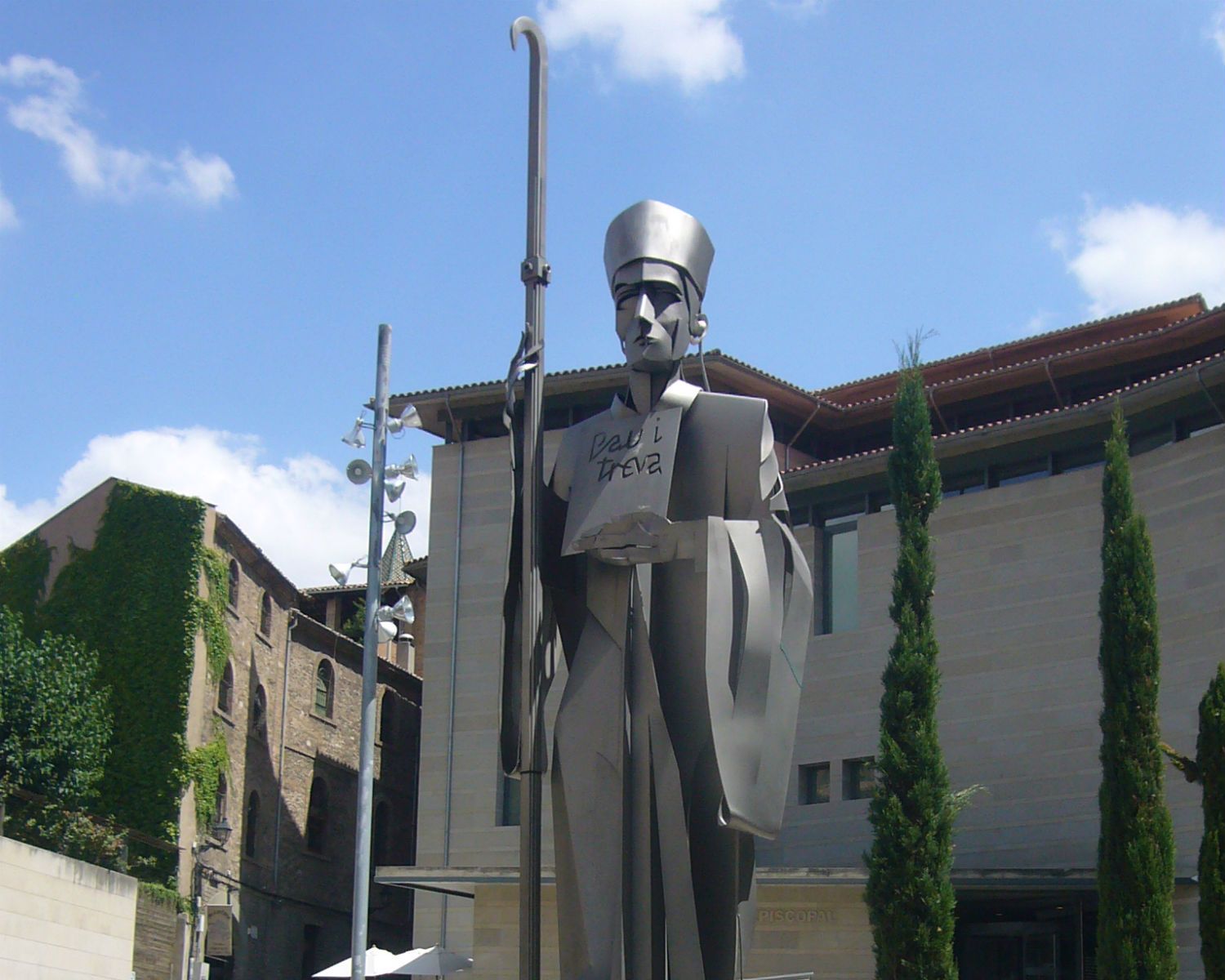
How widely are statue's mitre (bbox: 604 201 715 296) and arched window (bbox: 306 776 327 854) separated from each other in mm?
29480

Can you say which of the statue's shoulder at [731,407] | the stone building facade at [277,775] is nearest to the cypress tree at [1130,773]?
the statue's shoulder at [731,407]

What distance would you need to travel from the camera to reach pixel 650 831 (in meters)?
7.49

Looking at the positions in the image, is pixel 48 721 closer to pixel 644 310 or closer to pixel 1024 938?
pixel 1024 938

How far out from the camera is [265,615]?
34.0 meters

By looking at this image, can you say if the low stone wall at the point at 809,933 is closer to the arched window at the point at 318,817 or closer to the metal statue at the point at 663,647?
the metal statue at the point at 663,647

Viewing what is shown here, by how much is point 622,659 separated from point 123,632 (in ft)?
77.8

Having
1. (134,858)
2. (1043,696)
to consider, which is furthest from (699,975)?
(134,858)

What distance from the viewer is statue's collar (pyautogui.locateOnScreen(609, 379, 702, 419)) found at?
7.92 metres

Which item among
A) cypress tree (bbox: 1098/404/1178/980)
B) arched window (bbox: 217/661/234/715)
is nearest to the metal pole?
cypress tree (bbox: 1098/404/1178/980)

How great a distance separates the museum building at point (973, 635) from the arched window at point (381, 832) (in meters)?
12.1

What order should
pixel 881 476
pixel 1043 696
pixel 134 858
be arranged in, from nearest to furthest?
pixel 1043 696
pixel 881 476
pixel 134 858

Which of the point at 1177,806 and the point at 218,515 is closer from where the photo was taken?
the point at 1177,806

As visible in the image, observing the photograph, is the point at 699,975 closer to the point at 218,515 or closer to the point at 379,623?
the point at 379,623

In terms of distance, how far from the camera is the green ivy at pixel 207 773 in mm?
28969
